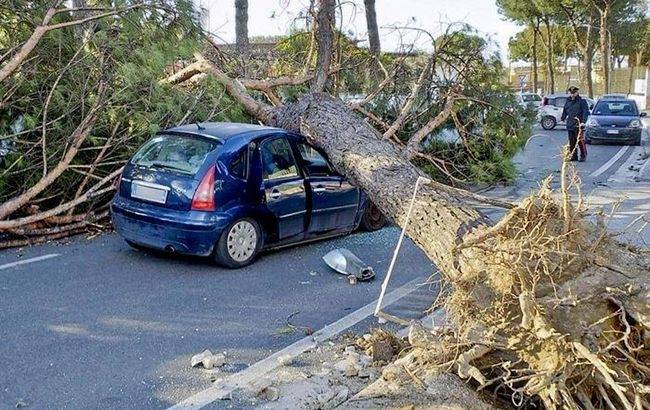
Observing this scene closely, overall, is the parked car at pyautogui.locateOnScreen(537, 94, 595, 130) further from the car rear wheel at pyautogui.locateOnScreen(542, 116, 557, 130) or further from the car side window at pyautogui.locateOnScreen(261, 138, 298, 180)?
the car side window at pyautogui.locateOnScreen(261, 138, 298, 180)

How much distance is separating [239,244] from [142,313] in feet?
5.32

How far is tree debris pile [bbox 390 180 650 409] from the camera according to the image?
3443 mm

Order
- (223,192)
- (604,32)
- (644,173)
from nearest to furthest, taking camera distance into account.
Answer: (223,192) → (644,173) → (604,32)

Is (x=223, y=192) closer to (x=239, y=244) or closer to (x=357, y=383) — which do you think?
(x=239, y=244)

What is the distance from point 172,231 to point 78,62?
3149mm

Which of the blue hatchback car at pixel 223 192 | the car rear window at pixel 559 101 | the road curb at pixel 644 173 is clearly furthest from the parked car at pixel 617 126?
the blue hatchback car at pixel 223 192

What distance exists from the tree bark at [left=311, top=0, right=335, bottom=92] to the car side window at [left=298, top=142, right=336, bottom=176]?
2.14 m

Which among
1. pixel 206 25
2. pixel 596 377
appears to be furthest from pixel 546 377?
pixel 206 25

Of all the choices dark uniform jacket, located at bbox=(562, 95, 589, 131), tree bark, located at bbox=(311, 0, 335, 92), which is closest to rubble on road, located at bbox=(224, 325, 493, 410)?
tree bark, located at bbox=(311, 0, 335, 92)

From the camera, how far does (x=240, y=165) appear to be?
702 cm

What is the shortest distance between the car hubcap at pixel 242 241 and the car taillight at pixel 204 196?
1.20 ft

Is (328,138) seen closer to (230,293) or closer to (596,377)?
(230,293)

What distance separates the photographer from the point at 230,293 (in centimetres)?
623

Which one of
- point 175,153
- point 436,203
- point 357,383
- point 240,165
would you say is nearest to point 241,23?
point 175,153
